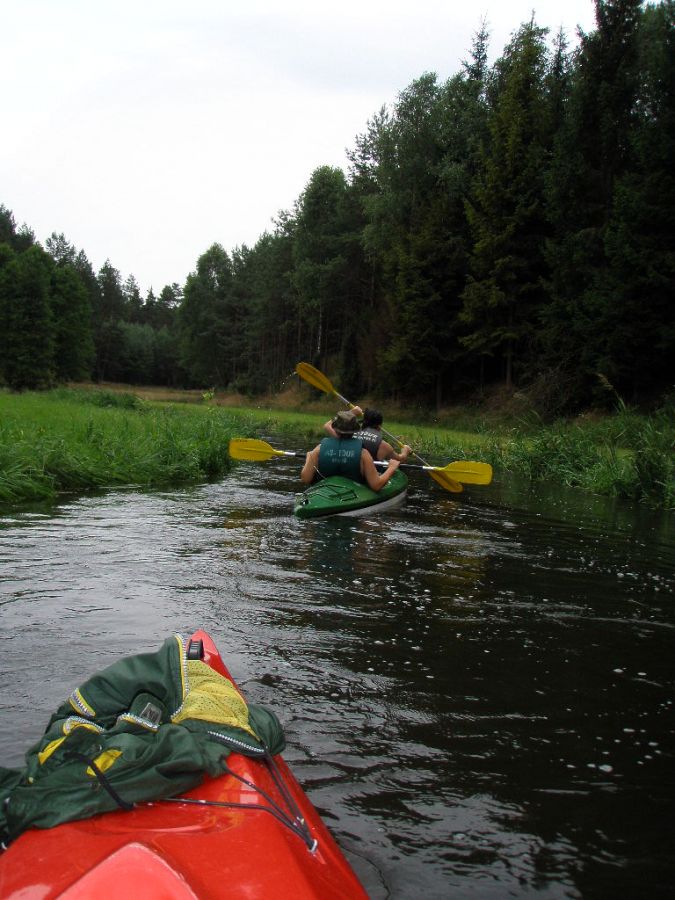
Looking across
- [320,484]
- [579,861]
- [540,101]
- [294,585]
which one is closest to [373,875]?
[579,861]

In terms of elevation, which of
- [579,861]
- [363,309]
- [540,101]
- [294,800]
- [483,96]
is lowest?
[579,861]

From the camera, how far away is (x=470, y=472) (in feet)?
34.9

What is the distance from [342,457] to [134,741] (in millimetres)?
6621

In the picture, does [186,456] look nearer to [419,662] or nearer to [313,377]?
[313,377]

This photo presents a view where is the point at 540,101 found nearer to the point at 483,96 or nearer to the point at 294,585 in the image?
the point at 483,96

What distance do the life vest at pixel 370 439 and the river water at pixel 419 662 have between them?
1.33 metres

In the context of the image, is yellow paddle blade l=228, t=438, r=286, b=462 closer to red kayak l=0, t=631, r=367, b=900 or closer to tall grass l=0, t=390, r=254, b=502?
tall grass l=0, t=390, r=254, b=502

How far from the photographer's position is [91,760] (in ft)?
7.18

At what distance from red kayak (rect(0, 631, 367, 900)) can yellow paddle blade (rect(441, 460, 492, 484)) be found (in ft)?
27.9

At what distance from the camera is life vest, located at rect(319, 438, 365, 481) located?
8781 millimetres

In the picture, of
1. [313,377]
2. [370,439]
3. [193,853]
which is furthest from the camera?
[313,377]

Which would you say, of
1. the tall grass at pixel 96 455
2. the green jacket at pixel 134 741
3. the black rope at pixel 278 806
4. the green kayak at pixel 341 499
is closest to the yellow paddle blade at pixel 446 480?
the green kayak at pixel 341 499

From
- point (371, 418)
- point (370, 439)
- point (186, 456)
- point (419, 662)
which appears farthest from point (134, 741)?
point (186, 456)

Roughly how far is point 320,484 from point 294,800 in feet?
21.2
